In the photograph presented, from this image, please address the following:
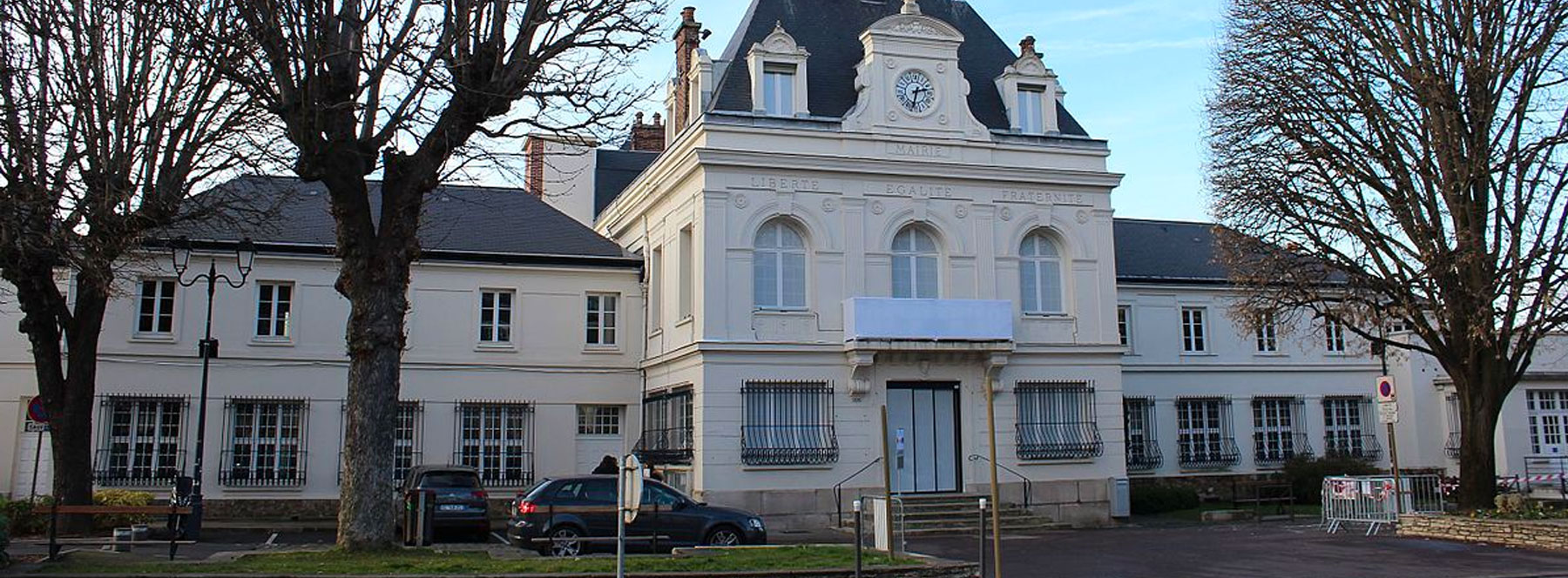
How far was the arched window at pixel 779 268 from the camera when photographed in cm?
2636

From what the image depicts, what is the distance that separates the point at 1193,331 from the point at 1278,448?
4132 mm

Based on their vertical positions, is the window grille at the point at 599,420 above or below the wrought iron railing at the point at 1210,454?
above

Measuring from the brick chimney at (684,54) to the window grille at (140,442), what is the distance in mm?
12979

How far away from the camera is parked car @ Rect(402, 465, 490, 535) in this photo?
22547 millimetres

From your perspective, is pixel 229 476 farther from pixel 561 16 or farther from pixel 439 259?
pixel 561 16

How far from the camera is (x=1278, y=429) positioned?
3681cm

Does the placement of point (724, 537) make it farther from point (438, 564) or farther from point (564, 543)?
point (438, 564)

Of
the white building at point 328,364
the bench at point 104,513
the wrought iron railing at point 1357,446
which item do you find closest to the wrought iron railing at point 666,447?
the white building at point 328,364

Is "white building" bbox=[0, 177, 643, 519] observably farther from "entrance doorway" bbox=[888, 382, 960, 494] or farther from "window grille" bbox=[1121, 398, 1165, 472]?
"window grille" bbox=[1121, 398, 1165, 472]

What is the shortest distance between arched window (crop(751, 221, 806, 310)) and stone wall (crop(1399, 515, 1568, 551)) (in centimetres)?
1222

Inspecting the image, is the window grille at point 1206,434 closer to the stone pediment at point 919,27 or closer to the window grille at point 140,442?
the stone pediment at point 919,27

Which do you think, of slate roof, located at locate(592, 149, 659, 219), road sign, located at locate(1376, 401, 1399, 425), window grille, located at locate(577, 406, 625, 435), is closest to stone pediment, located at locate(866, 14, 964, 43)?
window grille, located at locate(577, 406, 625, 435)

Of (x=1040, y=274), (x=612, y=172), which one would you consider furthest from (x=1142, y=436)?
(x=612, y=172)

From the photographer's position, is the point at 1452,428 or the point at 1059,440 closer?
the point at 1059,440
